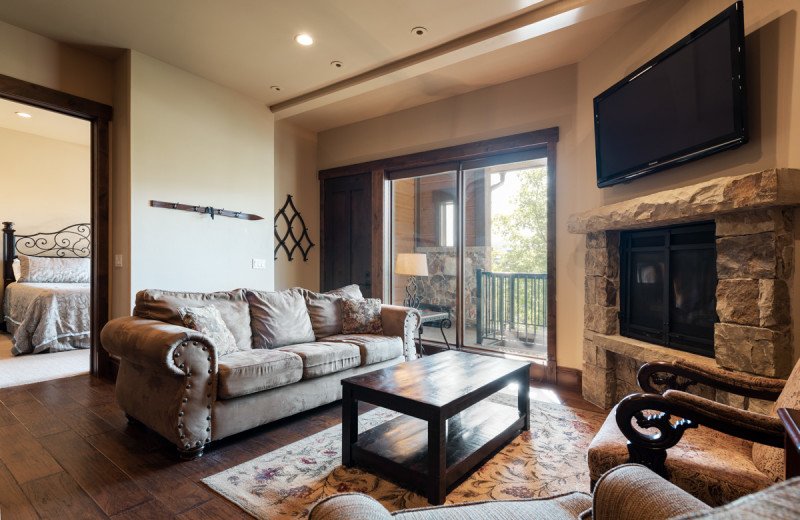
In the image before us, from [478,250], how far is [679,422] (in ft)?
10.3

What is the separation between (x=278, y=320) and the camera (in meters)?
3.24

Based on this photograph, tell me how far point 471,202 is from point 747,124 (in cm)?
255

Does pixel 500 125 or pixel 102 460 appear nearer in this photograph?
pixel 102 460

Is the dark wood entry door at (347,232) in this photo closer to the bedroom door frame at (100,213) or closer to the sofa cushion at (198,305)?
the sofa cushion at (198,305)

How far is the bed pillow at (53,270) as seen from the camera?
559 centimetres

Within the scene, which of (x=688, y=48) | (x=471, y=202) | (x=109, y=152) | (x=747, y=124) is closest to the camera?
(x=747, y=124)

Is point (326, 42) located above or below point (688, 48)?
above

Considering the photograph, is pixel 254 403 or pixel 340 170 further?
pixel 340 170

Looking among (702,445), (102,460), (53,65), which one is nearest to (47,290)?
(53,65)

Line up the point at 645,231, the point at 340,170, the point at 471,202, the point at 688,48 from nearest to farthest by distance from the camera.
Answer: the point at 688,48, the point at 645,231, the point at 471,202, the point at 340,170

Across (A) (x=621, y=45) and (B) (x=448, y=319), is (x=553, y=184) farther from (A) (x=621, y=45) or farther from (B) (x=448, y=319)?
(B) (x=448, y=319)

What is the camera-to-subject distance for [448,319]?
458cm

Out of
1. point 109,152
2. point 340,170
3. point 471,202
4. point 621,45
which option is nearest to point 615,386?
point 471,202

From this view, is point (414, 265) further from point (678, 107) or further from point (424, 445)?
point (678, 107)
